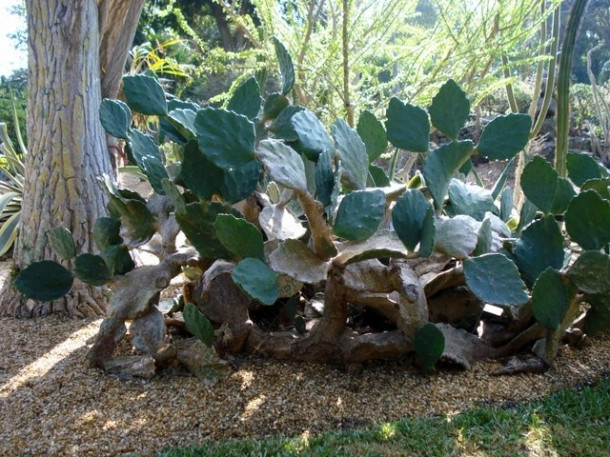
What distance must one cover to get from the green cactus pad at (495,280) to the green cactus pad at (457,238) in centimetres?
5

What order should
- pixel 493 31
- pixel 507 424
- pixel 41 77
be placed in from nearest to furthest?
pixel 507 424, pixel 41 77, pixel 493 31

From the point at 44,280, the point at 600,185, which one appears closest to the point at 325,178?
the point at 600,185

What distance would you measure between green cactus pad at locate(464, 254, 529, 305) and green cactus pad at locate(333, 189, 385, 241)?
39 centimetres

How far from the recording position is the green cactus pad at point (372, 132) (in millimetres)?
2408

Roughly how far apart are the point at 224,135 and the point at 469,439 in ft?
4.15

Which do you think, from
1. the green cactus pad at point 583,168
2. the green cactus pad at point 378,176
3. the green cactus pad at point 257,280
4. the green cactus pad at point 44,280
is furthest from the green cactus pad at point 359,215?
the green cactus pad at point 44,280

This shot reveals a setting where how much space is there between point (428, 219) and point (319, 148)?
431 mm

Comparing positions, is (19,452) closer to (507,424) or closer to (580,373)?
(507,424)

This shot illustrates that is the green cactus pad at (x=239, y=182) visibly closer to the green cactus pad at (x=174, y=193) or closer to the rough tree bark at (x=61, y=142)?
the green cactus pad at (x=174, y=193)

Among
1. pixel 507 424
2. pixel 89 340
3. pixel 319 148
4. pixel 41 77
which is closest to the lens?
pixel 319 148

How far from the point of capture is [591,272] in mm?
2115

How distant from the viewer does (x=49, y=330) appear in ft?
9.64

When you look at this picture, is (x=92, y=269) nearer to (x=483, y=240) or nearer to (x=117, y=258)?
(x=117, y=258)

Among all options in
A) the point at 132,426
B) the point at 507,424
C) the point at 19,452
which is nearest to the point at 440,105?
the point at 507,424
